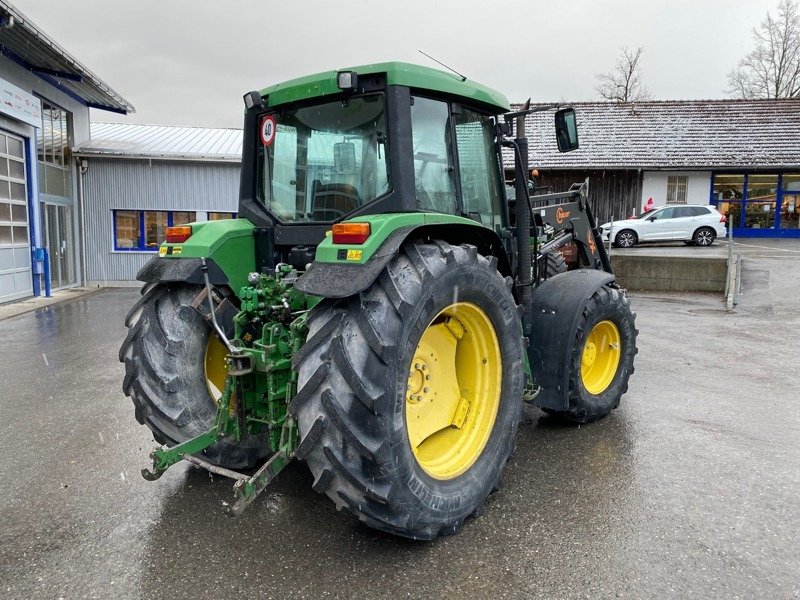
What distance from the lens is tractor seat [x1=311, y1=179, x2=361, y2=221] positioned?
3492mm

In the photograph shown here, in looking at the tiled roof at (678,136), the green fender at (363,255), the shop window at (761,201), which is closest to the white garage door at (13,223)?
the green fender at (363,255)

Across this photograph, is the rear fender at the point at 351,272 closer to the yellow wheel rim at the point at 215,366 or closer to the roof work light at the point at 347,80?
the roof work light at the point at 347,80

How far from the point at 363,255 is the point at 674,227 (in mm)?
18861

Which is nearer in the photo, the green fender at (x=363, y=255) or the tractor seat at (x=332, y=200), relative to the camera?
the green fender at (x=363, y=255)

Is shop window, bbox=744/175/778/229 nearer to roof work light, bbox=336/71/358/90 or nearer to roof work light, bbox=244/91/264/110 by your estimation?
roof work light, bbox=244/91/264/110

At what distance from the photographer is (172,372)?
3506 millimetres

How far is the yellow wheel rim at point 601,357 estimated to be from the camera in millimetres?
4980

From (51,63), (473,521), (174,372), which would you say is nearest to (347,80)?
(174,372)

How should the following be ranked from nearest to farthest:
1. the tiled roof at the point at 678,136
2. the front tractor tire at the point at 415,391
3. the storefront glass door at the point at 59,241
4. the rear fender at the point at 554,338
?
the front tractor tire at the point at 415,391 < the rear fender at the point at 554,338 < the storefront glass door at the point at 59,241 < the tiled roof at the point at 678,136

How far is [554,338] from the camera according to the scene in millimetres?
4379

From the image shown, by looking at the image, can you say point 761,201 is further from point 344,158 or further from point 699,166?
point 344,158

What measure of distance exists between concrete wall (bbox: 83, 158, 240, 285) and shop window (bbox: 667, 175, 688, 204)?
16.0 meters

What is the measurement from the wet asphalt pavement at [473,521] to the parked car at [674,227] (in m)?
14.5

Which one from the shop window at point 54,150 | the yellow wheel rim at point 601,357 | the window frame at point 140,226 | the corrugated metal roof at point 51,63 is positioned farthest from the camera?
the window frame at point 140,226
